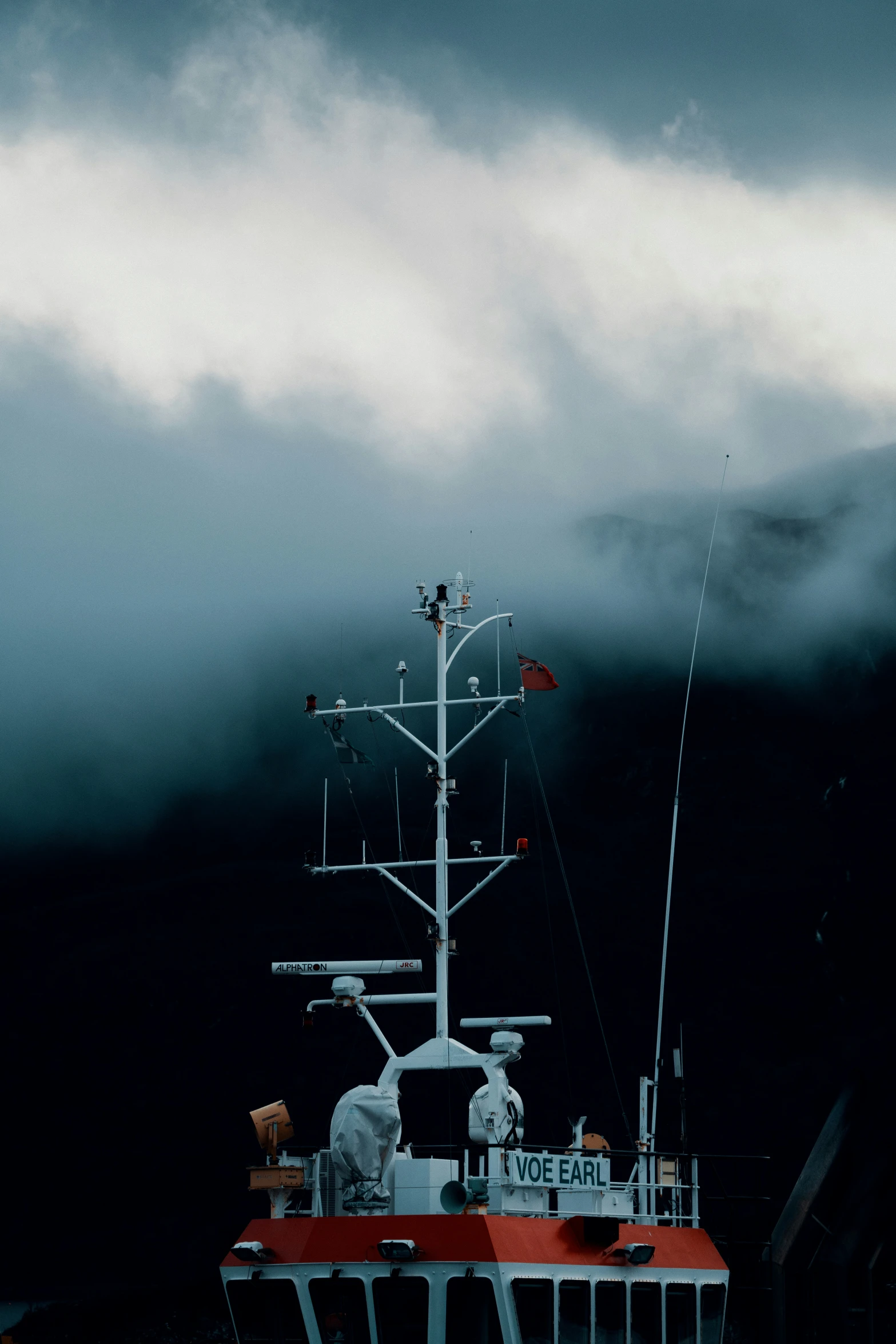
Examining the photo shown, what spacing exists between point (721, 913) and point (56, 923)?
1755 inches

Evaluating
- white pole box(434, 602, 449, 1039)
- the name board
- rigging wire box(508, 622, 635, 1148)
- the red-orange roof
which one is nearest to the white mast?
white pole box(434, 602, 449, 1039)

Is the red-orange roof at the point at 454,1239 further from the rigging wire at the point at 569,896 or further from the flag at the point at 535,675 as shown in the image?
the flag at the point at 535,675

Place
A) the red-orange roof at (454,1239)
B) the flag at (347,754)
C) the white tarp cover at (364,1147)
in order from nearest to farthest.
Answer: the red-orange roof at (454,1239)
the white tarp cover at (364,1147)
the flag at (347,754)

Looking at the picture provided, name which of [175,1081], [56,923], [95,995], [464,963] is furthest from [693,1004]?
[56,923]

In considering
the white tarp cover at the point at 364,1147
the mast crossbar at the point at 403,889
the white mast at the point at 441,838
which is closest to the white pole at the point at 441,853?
the white mast at the point at 441,838

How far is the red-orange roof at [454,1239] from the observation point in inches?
712

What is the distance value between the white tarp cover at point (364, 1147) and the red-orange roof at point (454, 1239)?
2.94 ft

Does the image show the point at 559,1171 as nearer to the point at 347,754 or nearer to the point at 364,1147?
the point at 364,1147

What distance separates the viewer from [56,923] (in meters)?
95.4

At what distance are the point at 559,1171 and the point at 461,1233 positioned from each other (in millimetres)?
2488

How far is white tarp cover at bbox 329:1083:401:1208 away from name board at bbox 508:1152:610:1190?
1832mm

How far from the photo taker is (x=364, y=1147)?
789 inches

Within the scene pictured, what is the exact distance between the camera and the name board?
1955 centimetres

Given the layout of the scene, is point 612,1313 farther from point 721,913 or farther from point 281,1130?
point 721,913
